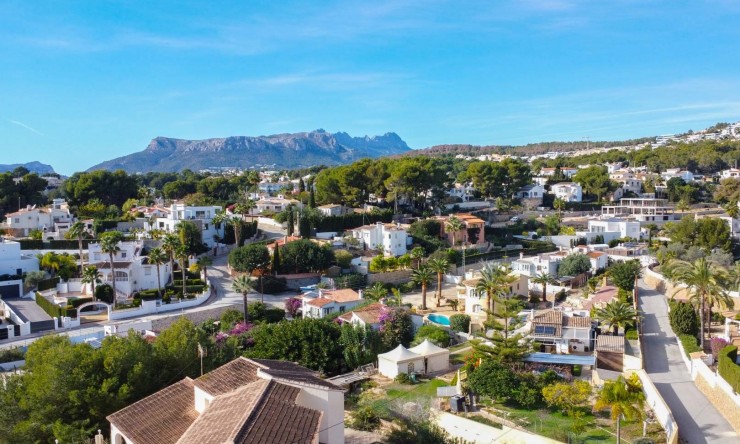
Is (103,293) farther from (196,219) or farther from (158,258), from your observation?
(196,219)

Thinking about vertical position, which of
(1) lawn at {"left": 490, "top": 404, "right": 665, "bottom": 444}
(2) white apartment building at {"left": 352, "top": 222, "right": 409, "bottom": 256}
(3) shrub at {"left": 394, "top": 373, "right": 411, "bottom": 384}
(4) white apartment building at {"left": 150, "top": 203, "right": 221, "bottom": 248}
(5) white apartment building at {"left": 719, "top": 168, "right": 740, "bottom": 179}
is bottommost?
(3) shrub at {"left": 394, "top": 373, "right": 411, "bottom": 384}

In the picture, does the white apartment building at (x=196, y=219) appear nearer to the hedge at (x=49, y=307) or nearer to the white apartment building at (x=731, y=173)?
the hedge at (x=49, y=307)

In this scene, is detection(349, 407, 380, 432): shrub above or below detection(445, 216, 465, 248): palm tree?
below

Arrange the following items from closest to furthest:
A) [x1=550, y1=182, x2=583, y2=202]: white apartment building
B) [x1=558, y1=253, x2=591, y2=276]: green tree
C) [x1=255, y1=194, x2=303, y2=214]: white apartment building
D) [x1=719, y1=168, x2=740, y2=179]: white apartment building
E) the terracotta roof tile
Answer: the terracotta roof tile → [x1=558, y1=253, x2=591, y2=276]: green tree → [x1=255, y1=194, x2=303, y2=214]: white apartment building → [x1=550, y1=182, x2=583, y2=202]: white apartment building → [x1=719, y1=168, x2=740, y2=179]: white apartment building

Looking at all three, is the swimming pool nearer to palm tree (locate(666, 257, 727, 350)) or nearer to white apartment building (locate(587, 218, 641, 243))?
palm tree (locate(666, 257, 727, 350))

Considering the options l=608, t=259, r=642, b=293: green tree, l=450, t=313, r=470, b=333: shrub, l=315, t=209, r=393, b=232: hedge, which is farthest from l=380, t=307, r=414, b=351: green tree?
l=315, t=209, r=393, b=232: hedge
